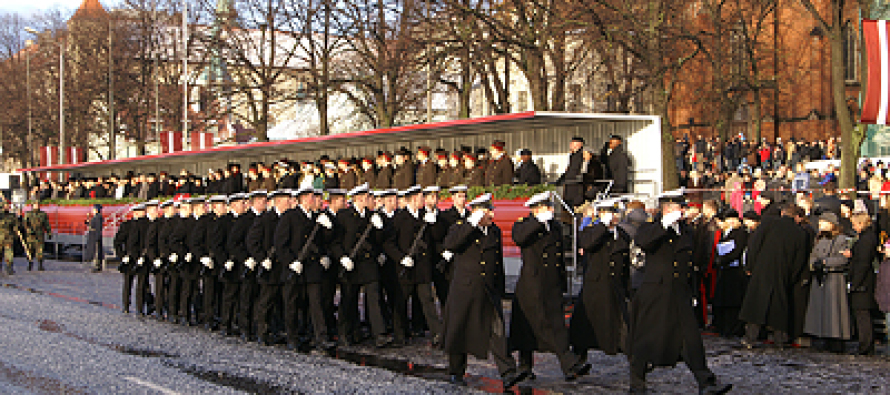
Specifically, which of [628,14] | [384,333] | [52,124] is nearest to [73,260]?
[628,14]

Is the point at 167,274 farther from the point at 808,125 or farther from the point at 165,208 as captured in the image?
the point at 808,125

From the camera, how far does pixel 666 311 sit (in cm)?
845

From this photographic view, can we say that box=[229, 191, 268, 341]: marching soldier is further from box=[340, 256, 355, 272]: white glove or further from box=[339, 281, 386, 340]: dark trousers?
box=[340, 256, 355, 272]: white glove

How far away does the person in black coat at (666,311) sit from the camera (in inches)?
328

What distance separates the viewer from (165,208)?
1575cm

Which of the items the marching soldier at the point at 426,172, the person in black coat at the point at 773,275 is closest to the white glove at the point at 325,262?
the person in black coat at the point at 773,275

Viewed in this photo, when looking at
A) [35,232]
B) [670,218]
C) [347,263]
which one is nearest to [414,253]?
[347,263]

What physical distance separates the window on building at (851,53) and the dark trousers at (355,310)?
39598 mm

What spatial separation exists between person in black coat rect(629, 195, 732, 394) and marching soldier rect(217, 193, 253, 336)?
Answer: 6.38 meters

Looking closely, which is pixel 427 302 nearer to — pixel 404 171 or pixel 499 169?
pixel 499 169

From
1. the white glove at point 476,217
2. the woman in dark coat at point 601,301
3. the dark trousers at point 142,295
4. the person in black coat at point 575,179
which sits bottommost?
the dark trousers at point 142,295

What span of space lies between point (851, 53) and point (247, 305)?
138ft

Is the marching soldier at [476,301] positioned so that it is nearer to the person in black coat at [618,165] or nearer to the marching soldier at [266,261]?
the marching soldier at [266,261]

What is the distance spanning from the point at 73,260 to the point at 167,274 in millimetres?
20423
